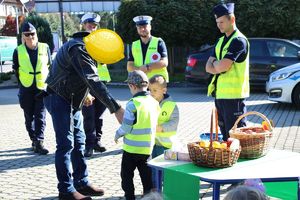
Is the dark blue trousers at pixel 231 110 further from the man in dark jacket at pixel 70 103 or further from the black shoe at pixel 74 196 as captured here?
the black shoe at pixel 74 196

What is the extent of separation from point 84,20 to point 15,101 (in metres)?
9.59

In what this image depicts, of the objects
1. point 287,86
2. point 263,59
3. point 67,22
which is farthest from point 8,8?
point 287,86

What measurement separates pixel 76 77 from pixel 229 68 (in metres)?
1.60

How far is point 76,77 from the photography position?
15.7 feet

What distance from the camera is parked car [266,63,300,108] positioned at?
10.7 m

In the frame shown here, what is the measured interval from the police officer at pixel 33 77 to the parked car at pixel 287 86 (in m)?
5.78

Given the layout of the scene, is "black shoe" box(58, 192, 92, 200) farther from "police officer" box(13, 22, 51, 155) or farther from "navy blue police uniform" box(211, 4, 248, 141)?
"police officer" box(13, 22, 51, 155)

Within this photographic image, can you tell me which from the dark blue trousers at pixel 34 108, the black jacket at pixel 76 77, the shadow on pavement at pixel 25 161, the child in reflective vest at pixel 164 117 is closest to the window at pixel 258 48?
the dark blue trousers at pixel 34 108

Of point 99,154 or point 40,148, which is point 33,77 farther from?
point 99,154

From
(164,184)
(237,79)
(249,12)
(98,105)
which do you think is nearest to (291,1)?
(249,12)

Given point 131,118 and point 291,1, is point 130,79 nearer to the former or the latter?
point 131,118

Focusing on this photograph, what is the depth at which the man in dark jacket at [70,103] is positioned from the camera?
4516 millimetres

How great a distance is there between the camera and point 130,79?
4.49 metres

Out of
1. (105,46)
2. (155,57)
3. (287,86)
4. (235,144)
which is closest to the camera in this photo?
(235,144)
